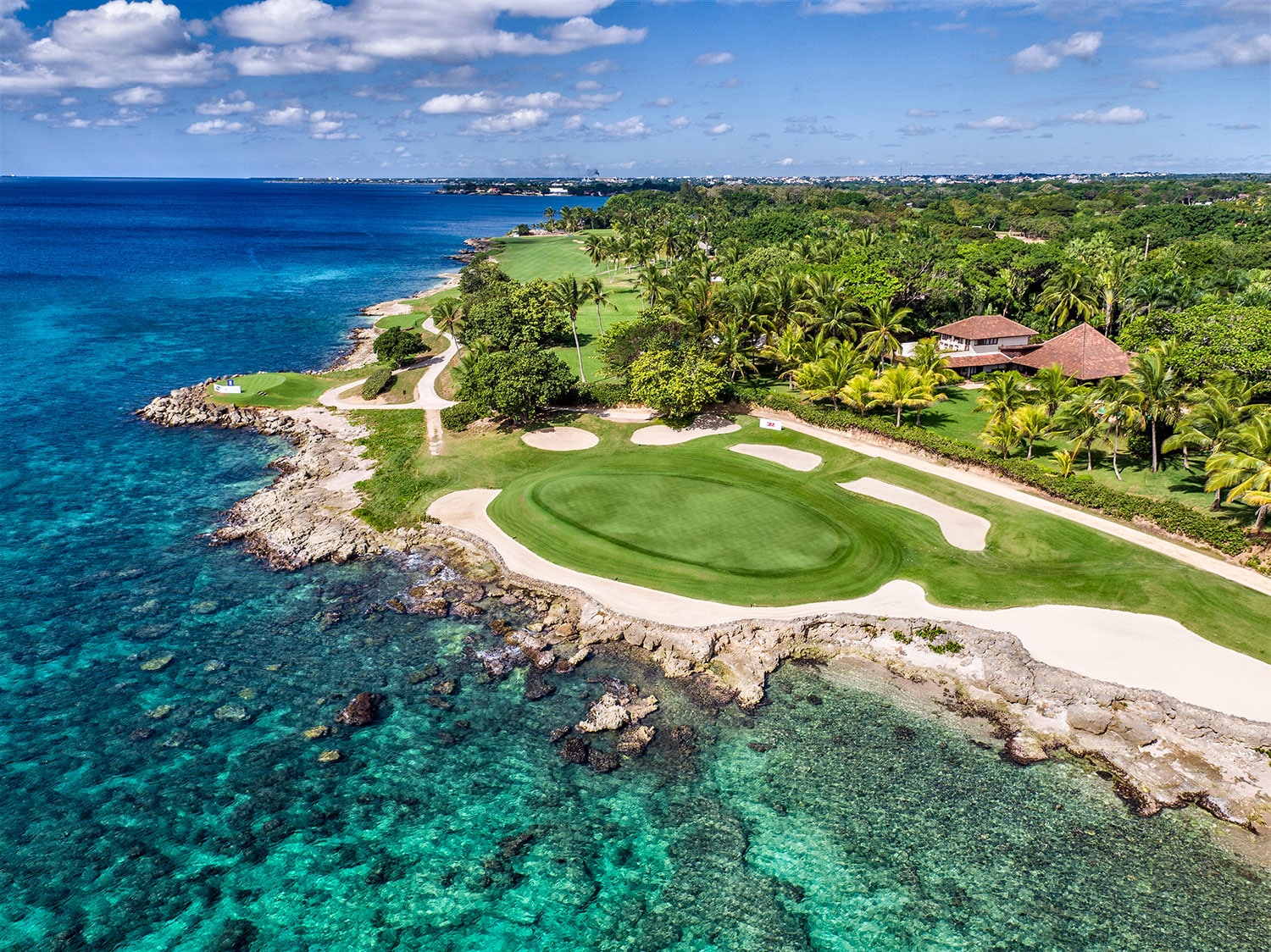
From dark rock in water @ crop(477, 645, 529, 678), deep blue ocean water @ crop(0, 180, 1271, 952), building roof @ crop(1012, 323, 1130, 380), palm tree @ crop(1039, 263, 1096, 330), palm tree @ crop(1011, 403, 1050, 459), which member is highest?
palm tree @ crop(1039, 263, 1096, 330)

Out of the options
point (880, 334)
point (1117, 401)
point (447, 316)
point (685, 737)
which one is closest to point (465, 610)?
point (685, 737)

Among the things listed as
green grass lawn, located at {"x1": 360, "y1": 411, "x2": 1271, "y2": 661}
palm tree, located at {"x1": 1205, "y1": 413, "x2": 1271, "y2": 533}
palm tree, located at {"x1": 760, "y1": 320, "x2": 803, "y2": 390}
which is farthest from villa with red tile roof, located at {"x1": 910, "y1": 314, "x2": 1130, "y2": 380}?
green grass lawn, located at {"x1": 360, "y1": 411, "x2": 1271, "y2": 661}

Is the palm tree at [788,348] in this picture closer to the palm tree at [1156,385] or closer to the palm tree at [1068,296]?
the palm tree at [1156,385]

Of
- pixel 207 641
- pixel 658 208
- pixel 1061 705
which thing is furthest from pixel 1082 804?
pixel 658 208

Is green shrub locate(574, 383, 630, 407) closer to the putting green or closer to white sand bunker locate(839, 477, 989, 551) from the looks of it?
the putting green

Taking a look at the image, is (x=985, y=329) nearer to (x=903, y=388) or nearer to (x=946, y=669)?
(x=903, y=388)

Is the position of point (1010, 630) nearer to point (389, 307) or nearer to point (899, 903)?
point (899, 903)
